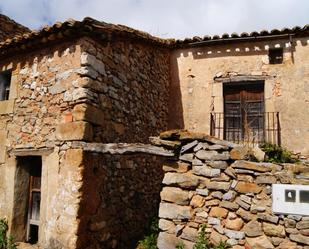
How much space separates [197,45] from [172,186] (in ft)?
14.3

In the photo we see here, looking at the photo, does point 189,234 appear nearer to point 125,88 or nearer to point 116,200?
point 116,200

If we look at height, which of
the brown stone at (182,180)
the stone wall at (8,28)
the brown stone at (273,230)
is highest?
the stone wall at (8,28)

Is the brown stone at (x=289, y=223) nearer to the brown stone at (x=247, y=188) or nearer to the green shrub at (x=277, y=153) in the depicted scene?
the brown stone at (x=247, y=188)

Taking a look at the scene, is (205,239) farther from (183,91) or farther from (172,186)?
(183,91)

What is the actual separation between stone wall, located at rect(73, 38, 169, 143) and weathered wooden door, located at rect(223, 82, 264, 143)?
4.95ft

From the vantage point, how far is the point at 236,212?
3.96 metres

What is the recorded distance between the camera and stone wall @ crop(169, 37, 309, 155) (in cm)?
676

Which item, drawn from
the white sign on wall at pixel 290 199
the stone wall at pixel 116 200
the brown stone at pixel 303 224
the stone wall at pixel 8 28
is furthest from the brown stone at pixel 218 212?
the stone wall at pixel 8 28

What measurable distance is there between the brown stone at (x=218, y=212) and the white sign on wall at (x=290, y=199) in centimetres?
60

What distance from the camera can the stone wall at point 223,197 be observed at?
3.78m

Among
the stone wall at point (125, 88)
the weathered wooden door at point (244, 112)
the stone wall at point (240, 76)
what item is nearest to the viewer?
the stone wall at point (125, 88)

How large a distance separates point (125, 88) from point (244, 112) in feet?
9.80

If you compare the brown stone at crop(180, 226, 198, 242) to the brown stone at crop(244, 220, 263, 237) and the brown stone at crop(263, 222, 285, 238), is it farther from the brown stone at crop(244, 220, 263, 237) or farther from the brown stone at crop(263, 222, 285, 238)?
the brown stone at crop(263, 222, 285, 238)

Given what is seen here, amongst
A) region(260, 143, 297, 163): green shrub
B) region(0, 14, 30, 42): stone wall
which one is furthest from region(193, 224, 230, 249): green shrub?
region(0, 14, 30, 42): stone wall
